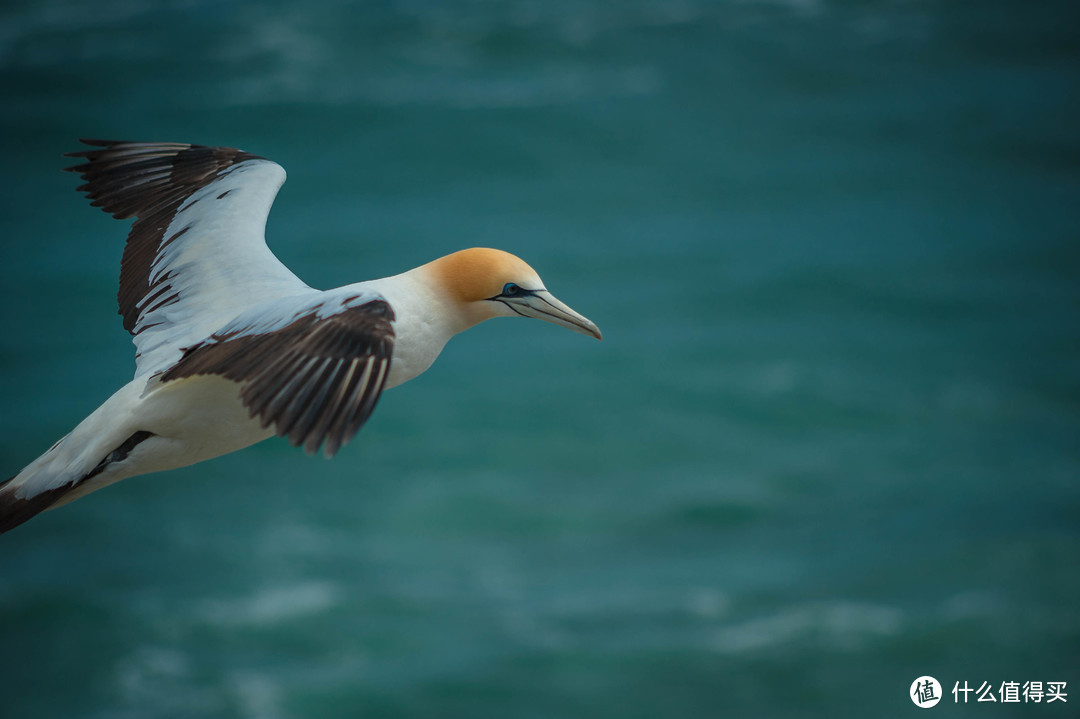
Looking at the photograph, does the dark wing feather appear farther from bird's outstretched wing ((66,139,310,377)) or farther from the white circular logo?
the white circular logo

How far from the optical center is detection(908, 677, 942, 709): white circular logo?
23750 mm

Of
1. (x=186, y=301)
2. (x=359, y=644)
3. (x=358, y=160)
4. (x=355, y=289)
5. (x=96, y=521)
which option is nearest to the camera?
(x=355, y=289)

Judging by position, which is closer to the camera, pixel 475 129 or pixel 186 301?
pixel 186 301

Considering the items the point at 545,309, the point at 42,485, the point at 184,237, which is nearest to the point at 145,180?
the point at 184,237

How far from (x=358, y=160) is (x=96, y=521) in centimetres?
1224

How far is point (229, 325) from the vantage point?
6.42 m

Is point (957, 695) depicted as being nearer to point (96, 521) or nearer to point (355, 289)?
point (96, 521)

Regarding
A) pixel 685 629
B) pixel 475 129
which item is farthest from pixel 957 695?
pixel 475 129

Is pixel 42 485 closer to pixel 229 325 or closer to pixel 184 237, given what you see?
pixel 229 325

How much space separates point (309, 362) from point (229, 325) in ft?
3.45

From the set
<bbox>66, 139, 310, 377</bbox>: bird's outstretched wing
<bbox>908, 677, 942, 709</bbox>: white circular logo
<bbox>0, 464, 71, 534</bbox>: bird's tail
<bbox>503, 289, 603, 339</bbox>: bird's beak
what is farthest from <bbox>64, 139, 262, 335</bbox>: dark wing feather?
<bbox>908, 677, 942, 709</bbox>: white circular logo

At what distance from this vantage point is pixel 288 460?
3052 cm

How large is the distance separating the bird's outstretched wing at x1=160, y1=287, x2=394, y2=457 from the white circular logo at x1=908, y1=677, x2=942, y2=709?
20.6 m

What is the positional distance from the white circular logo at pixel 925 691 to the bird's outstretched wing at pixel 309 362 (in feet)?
67.5
